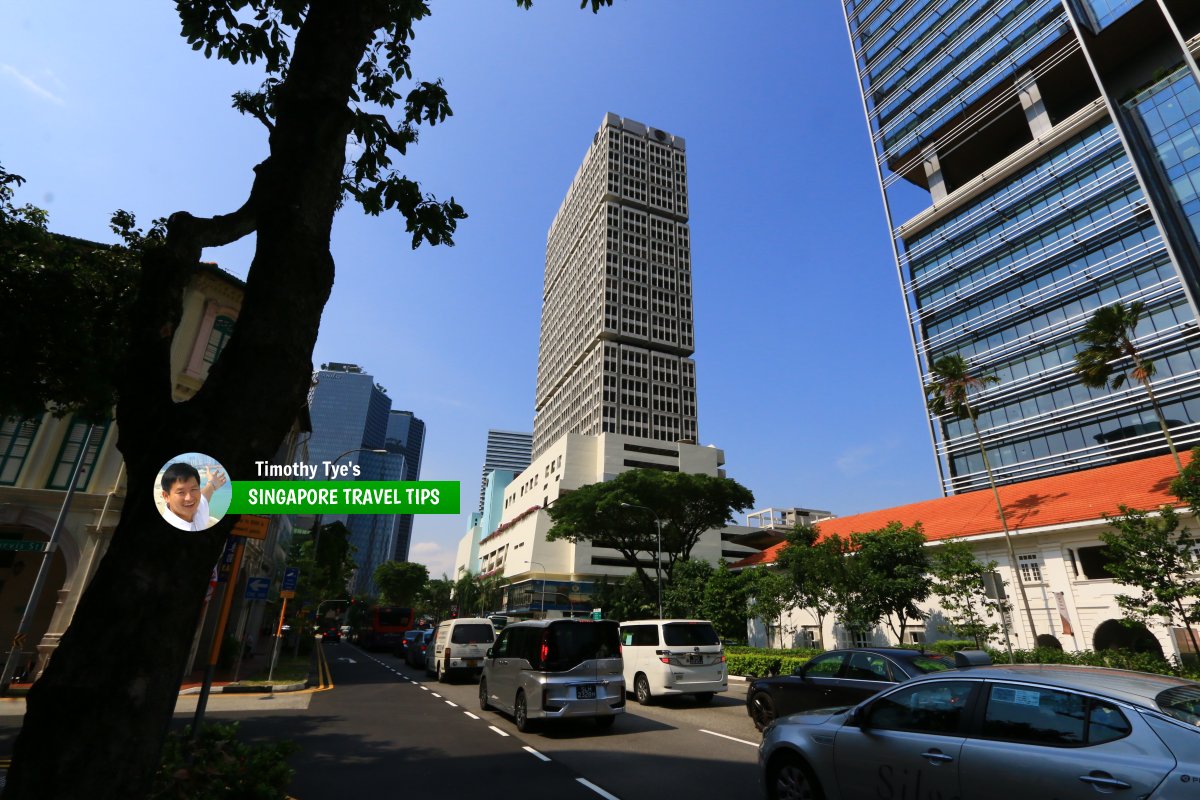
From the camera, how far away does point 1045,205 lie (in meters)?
59.1

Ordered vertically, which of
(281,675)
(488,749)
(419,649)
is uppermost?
(419,649)

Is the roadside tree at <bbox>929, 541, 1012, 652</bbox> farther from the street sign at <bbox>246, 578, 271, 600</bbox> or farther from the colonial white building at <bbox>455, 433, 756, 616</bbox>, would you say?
the colonial white building at <bbox>455, 433, 756, 616</bbox>

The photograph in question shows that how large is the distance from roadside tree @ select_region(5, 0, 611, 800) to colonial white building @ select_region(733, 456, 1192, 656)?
2721 centimetres

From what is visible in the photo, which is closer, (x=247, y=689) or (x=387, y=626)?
(x=247, y=689)

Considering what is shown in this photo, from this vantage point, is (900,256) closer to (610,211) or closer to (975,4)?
(975,4)

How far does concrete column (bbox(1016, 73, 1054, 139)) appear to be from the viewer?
60969 millimetres

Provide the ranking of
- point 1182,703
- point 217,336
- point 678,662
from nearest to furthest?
point 1182,703 → point 678,662 → point 217,336

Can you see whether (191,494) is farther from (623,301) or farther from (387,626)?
(623,301)

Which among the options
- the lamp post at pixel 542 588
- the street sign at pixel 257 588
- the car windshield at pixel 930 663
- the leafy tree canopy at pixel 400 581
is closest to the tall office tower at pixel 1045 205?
the lamp post at pixel 542 588

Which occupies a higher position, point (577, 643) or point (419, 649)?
point (577, 643)

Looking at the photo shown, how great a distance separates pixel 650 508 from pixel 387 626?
2268 cm

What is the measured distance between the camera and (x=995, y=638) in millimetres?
25250

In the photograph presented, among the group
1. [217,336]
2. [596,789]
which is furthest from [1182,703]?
[217,336]

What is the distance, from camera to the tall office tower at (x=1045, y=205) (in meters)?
49.1
